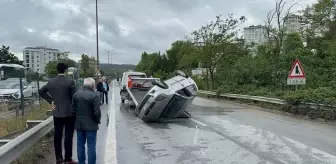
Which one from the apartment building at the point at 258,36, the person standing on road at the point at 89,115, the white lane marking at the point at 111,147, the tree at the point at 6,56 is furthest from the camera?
the tree at the point at 6,56

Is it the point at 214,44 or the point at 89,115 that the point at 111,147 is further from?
the point at 214,44

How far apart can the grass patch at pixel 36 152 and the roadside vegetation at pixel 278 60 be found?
10.4m

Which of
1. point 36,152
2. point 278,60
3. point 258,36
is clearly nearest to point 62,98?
point 36,152

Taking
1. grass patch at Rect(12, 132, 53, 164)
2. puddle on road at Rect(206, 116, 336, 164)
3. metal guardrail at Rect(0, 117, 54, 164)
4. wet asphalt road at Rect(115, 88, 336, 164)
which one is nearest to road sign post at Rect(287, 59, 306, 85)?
wet asphalt road at Rect(115, 88, 336, 164)

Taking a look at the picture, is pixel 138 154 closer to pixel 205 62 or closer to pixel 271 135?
pixel 271 135

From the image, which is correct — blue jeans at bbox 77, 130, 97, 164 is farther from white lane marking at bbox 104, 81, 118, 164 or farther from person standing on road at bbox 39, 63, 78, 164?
white lane marking at bbox 104, 81, 118, 164

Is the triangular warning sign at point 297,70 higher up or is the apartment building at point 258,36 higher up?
the apartment building at point 258,36

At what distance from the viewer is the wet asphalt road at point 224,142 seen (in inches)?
314

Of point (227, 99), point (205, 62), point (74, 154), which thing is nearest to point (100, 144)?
point (74, 154)

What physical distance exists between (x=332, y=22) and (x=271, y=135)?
123ft

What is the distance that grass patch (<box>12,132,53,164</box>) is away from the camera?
7453mm

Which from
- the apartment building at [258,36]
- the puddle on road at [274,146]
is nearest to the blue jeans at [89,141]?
the puddle on road at [274,146]

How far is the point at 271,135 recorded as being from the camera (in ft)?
36.8

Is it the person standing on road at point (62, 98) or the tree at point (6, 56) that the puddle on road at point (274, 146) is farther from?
the tree at point (6, 56)
